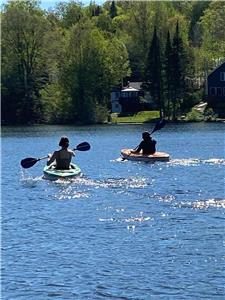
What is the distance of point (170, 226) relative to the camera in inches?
879

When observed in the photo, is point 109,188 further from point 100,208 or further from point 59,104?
point 59,104

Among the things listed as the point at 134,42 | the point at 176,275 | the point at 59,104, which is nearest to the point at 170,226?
the point at 176,275

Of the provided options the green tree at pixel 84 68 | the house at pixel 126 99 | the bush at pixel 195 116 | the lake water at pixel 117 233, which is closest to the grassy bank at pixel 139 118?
the green tree at pixel 84 68

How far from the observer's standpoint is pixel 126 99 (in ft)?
357

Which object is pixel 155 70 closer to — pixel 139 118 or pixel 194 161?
pixel 139 118

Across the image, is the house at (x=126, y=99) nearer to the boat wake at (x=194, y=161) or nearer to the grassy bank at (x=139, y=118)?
the grassy bank at (x=139, y=118)

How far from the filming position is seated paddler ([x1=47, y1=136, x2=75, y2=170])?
33.6m

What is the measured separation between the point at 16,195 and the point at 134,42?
8749 centimetres

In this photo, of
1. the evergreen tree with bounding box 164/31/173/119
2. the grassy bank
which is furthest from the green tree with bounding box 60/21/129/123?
the evergreen tree with bounding box 164/31/173/119

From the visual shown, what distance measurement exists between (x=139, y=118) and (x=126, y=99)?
312 inches

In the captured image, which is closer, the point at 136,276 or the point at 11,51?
the point at 136,276

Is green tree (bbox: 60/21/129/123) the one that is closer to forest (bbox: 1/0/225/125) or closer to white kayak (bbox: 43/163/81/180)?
forest (bbox: 1/0/225/125)

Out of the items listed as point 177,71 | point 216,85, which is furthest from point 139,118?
point 216,85

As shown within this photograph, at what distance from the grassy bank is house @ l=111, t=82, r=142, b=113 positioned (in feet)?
8.32
